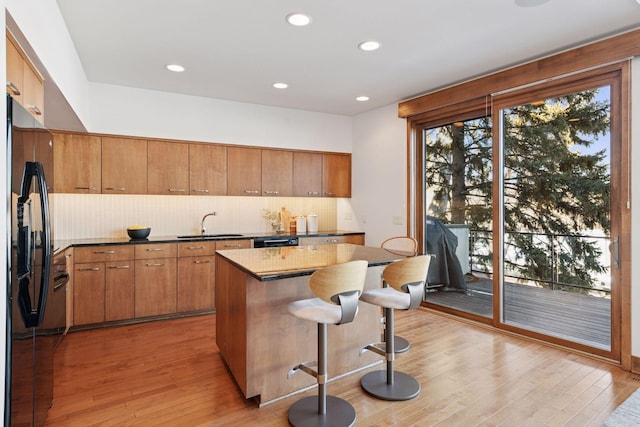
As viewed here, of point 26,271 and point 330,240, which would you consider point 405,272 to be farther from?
point 330,240

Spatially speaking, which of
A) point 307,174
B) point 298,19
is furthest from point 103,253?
point 298,19

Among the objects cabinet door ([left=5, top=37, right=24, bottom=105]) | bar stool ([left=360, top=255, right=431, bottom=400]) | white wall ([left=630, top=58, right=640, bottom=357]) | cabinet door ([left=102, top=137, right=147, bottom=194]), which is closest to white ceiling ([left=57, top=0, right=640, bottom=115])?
white wall ([left=630, top=58, right=640, bottom=357])

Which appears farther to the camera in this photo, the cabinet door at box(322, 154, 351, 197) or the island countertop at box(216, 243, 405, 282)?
the cabinet door at box(322, 154, 351, 197)

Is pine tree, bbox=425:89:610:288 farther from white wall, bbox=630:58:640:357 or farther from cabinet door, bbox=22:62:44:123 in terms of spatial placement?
cabinet door, bbox=22:62:44:123

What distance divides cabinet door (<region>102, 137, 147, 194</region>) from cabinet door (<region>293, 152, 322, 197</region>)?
2133mm

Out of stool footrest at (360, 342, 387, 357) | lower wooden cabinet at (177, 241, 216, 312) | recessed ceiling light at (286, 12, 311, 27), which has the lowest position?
stool footrest at (360, 342, 387, 357)

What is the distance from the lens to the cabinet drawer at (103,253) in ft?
13.0

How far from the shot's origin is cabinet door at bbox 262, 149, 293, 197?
539 cm

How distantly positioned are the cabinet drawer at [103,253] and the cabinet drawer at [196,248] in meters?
0.56

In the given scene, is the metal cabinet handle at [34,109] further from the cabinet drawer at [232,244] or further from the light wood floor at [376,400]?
the cabinet drawer at [232,244]

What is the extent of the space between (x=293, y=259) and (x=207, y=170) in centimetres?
275

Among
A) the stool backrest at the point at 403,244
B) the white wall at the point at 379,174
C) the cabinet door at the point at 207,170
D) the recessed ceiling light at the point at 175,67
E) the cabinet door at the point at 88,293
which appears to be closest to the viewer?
the stool backrest at the point at 403,244

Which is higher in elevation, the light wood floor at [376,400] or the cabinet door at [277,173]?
the cabinet door at [277,173]

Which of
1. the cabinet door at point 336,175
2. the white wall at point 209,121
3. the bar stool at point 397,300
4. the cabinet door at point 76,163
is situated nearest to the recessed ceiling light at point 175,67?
the white wall at point 209,121
